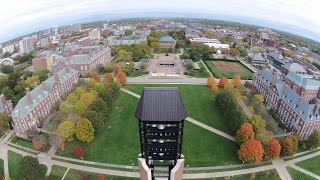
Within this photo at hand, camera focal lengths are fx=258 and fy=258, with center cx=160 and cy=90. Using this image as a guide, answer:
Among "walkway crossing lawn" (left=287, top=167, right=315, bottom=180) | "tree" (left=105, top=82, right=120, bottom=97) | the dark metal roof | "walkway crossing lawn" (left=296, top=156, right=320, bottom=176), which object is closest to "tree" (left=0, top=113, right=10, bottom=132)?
"tree" (left=105, top=82, right=120, bottom=97)

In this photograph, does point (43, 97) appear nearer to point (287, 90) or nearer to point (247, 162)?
point (247, 162)

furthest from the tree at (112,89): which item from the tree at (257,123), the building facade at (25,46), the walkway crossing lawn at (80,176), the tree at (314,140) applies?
the building facade at (25,46)

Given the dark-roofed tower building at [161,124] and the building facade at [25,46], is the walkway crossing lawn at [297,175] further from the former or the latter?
the building facade at [25,46]

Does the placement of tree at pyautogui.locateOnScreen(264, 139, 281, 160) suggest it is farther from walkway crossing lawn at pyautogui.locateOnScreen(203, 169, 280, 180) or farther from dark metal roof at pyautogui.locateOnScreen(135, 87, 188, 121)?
dark metal roof at pyautogui.locateOnScreen(135, 87, 188, 121)

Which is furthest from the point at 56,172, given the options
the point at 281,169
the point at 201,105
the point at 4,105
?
the point at 281,169

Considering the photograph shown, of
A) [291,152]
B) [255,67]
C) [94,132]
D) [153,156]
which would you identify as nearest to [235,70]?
[255,67]
